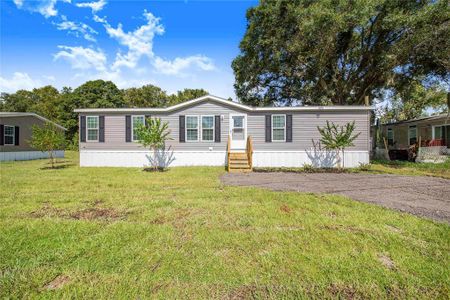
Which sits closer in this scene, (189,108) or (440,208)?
(440,208)

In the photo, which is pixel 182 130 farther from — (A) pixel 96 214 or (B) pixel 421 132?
(B) pixel 421 132

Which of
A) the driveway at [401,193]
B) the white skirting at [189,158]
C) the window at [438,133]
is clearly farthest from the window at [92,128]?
the window at [438,133]

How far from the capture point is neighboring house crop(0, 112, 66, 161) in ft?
51.4

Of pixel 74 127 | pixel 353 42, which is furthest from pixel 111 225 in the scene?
pixel 74 127

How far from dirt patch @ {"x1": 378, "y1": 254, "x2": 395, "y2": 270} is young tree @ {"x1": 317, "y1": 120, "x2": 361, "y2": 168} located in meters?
9.06

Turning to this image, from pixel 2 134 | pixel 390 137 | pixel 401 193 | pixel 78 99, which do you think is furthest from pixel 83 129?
pixel 78 99

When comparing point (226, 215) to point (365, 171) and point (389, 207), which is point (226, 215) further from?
point (365, 171)

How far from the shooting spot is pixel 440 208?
4727 millimetres

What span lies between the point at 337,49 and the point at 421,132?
30.9 feet

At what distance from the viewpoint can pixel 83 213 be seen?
172 inches

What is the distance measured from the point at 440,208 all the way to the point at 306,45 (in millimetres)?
12709

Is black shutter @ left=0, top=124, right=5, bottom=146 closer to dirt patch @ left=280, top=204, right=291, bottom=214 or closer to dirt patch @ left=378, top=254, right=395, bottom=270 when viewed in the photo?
dirt patch @ left=280, top=204, right=291, bottom=214

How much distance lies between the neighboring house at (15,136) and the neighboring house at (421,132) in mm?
28177

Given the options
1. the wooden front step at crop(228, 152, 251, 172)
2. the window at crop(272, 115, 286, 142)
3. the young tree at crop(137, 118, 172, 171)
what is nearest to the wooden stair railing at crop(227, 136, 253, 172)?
the wooden front step at crop(228, 152, 251, 172)
